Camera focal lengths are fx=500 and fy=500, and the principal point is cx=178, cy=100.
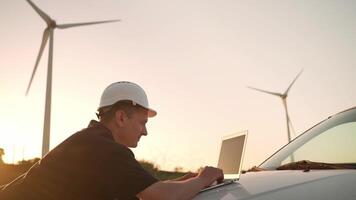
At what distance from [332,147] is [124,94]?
1779 millimetres

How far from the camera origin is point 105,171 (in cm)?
354

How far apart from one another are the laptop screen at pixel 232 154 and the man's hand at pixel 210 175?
145 millimetres

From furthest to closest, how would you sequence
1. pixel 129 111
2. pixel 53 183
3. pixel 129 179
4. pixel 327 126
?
pixel 327 126
pixel 129 111
pixel 53 183
pixel 129 179

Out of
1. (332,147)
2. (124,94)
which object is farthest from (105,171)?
(332,147)

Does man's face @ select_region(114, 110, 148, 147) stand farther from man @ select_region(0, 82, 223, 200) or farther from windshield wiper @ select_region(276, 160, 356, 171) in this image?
windshield wiper @ select_region(276, 160, 356, 171)

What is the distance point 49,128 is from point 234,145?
2213 cm

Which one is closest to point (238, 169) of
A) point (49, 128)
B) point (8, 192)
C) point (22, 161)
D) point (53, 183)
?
point (53, 183)

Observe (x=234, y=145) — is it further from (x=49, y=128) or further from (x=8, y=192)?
(x=49, y=128)

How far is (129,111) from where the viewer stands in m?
4.19

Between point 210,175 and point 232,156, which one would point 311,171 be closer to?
point 210,175

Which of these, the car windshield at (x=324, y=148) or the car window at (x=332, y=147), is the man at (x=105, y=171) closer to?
the car windshield at (x=324, y=148)

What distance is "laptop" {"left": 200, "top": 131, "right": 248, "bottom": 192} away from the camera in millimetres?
3931

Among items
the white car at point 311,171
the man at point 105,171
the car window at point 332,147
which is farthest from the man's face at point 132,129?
the car window at point 332,147

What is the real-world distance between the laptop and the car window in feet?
1.63
